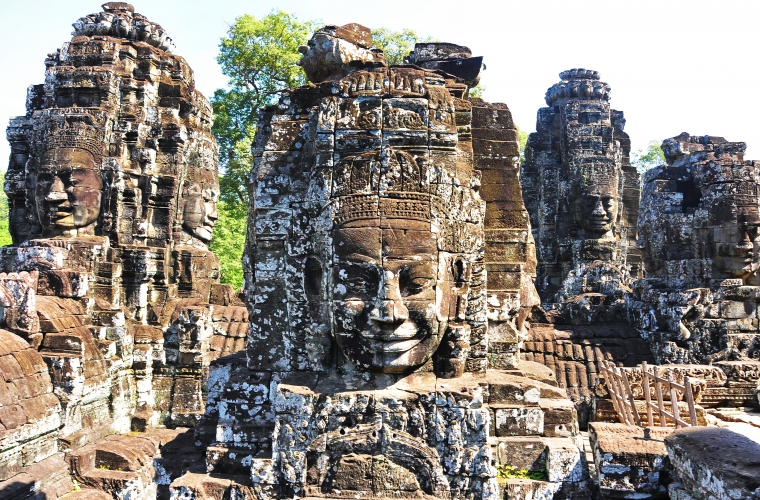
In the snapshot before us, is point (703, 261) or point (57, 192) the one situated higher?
point (57, 192)

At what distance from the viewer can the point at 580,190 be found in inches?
591

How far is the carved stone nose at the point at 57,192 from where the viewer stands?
9.19 m

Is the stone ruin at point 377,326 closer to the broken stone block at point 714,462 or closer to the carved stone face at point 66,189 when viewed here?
the broken stone block at point 714,462

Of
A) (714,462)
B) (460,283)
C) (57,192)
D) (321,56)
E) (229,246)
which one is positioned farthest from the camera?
(229,246)

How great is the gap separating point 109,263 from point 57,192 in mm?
1251

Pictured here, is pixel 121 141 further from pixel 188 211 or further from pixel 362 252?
pixel 362 252

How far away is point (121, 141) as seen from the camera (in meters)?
9.97

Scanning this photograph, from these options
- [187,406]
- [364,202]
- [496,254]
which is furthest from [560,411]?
[187,406]

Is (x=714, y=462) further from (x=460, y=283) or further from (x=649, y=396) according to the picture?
(x=649, y=396)

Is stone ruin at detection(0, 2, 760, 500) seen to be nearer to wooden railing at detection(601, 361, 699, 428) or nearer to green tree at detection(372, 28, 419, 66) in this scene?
wooden railing at detection(601, 361, 699, 428)

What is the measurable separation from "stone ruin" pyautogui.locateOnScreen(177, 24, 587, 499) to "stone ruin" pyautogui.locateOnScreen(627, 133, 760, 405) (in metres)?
5.90

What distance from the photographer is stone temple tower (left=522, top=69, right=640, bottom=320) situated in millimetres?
14805

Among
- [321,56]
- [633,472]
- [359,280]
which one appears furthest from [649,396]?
[321,56]

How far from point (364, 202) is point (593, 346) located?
274 inches
